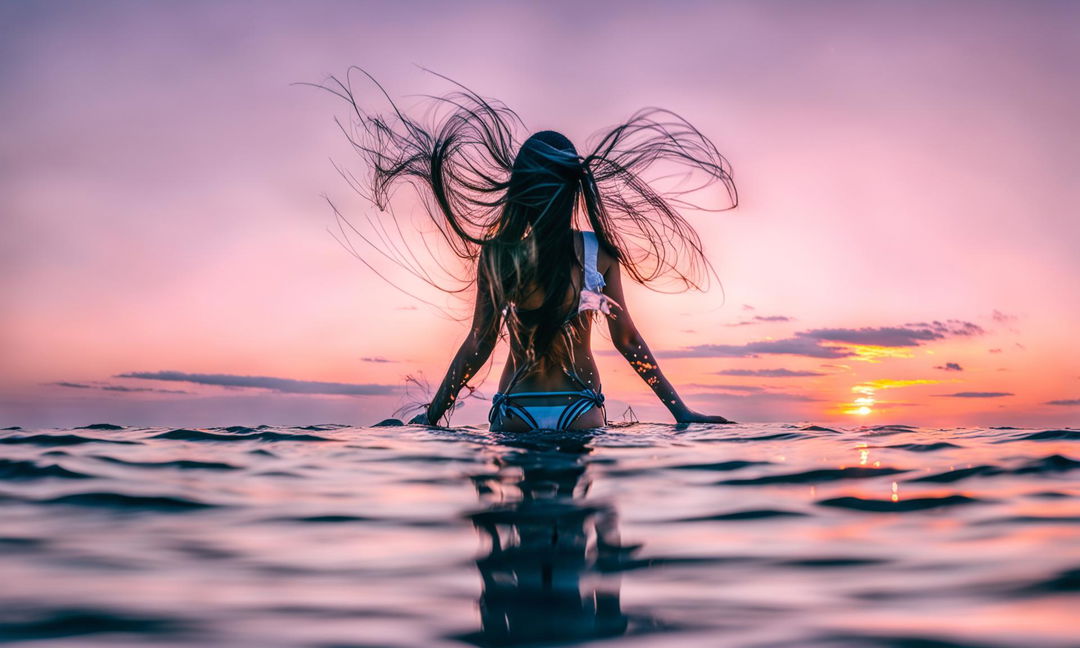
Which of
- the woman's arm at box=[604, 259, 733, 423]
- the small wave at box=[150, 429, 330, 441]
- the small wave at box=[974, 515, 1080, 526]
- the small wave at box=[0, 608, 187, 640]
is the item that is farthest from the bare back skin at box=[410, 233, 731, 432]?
the small wave at box=[0, 608, 187, 640]

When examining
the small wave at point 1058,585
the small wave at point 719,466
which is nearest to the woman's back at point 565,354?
the small wave at point 719,466

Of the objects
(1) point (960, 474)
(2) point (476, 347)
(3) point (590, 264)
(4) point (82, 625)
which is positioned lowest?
(4) point (82, 625)

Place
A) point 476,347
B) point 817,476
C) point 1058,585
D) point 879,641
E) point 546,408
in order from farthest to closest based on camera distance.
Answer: point 476,347 → point 546,408 → point 817,476 → point 1058,585 → point 879,641

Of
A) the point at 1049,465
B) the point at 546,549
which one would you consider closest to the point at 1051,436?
the point at 1049,465

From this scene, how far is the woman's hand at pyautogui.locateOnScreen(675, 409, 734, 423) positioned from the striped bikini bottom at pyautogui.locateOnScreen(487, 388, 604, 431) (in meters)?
0.83

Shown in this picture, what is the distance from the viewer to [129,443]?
17.0 ft

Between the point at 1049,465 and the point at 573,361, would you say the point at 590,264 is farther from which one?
the point at 1049,465

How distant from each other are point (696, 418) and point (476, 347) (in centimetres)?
A: 176

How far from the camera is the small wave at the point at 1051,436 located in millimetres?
5004

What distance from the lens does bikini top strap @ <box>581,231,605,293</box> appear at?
5562mm

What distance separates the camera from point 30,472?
3900mm

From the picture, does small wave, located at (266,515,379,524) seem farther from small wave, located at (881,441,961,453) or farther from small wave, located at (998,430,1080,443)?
small wave, located at (998,430,1080,443)

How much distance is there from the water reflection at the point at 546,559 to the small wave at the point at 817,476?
750mm

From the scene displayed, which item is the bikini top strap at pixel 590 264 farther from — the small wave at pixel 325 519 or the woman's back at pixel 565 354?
the small wave at pixel 325 519
